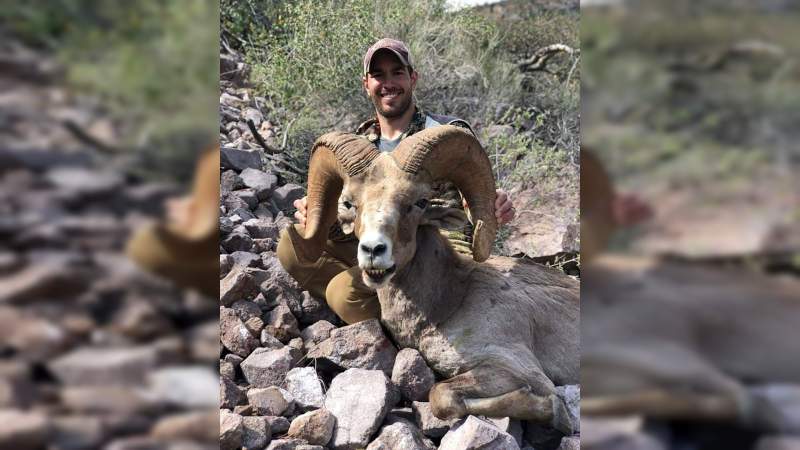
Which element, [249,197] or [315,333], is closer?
[315,333]

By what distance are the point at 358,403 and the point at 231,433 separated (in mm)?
676

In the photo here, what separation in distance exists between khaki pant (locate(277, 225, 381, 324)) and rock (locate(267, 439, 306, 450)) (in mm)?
1128

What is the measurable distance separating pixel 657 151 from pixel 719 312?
30 cm

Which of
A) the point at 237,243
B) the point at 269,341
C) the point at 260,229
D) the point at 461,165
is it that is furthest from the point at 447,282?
the point at 260,229

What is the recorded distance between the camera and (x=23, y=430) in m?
1.28

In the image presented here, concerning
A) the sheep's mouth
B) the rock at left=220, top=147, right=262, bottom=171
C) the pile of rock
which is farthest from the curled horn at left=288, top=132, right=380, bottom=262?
the rock at left=220, top=147, right=262, bottom=171

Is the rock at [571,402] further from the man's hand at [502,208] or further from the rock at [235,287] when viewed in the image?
the rock at [235,287]

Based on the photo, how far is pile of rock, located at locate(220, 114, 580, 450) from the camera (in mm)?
3684

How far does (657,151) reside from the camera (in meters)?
1.23

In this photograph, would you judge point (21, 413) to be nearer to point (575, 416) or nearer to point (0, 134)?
point (0, 134)

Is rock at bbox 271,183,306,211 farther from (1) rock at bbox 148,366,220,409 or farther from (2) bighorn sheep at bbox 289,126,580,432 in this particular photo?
(1) rock at bbox 148,366,220,409

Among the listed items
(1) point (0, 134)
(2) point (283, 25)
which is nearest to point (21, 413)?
(1) point (0, 134)

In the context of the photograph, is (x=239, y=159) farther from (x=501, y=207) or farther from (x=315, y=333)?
(x=501, y=207)

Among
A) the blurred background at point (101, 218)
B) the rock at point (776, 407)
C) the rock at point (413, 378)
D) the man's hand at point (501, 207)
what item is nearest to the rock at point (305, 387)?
the rock at point (413, 378)
